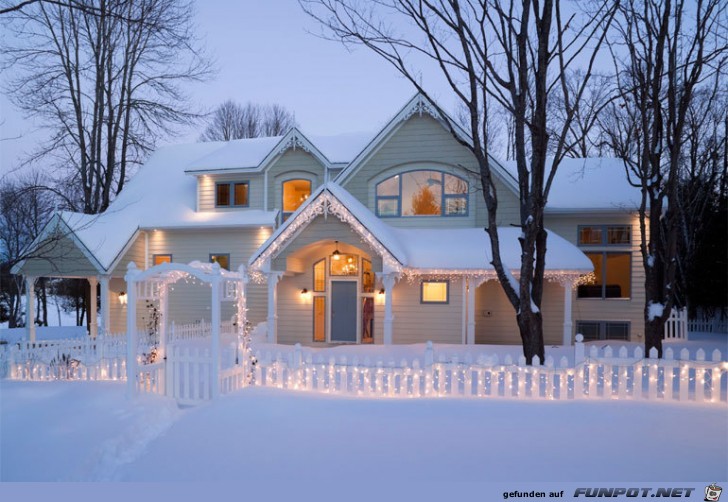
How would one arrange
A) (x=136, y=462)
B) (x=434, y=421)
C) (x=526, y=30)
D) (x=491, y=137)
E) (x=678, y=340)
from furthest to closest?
(x=491, y=137) < (x=678, y=340) < (x=526, y=30) < (x=434, y=421) < (x=136, y=462)

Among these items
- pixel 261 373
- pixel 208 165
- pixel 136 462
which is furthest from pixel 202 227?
pixel 136 462

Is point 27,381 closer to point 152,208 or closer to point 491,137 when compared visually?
point 152,208

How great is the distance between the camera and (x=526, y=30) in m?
9.09

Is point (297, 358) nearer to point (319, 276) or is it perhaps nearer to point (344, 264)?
point (344, 264)

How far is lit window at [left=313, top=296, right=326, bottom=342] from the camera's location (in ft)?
58.8

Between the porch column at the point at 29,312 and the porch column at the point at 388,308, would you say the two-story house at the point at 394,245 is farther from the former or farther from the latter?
the porch column at the point at 29,312

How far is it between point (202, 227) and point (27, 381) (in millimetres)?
9748

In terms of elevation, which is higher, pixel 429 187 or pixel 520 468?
pixel 429 187

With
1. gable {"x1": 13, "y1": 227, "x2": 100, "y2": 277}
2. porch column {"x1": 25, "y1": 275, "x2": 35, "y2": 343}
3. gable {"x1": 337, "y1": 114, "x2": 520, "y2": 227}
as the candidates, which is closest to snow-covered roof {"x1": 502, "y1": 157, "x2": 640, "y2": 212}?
gable {"x1": 337, "y1": 114, "x2": 520, "y2": 227}

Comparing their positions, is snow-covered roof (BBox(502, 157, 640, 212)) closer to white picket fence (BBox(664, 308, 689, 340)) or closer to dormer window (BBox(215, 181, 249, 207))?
white picket fence (BBox(664, 308, 689, 340))

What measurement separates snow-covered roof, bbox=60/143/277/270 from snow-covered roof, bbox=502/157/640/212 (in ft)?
33.8

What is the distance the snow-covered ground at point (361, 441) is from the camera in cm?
605

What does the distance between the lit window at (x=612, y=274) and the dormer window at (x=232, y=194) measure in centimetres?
1288

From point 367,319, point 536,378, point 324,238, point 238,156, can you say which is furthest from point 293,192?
point 536,378
